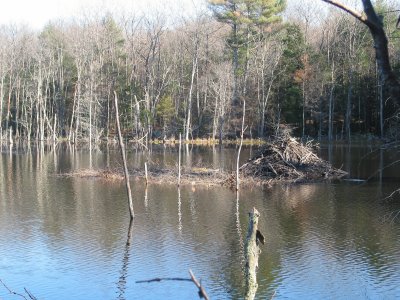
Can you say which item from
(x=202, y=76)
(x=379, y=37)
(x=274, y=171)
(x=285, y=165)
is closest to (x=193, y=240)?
(x=274, y=171)

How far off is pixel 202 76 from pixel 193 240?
4439cm

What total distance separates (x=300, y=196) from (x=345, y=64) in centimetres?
3383

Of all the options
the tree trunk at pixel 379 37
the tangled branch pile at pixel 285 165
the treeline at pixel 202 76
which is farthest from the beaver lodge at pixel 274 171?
the tree trunk at pixel 379 37

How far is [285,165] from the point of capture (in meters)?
27.5

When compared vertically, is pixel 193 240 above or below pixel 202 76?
below

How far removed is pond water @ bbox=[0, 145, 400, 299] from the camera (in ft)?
39.2

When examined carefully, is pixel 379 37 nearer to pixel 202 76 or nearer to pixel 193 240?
pixel 193 240

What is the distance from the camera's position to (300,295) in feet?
37.0

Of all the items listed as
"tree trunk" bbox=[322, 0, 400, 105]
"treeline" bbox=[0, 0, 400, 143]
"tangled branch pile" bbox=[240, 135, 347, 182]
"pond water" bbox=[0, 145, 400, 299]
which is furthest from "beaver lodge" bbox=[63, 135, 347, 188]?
"tree trunk" bbox=[322, 0, 400, 105]

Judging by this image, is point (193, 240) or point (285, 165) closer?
point (193, 240)

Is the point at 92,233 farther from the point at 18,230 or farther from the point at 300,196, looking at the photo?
the point at 300,196

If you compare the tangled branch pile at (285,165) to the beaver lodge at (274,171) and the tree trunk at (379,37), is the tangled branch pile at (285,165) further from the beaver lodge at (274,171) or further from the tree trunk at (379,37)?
the tree trunk at (379,37)

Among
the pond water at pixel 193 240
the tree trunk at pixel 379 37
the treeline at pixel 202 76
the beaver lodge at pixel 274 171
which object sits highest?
the treeline at pixel 202 76

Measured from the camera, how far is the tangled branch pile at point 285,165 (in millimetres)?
27250
